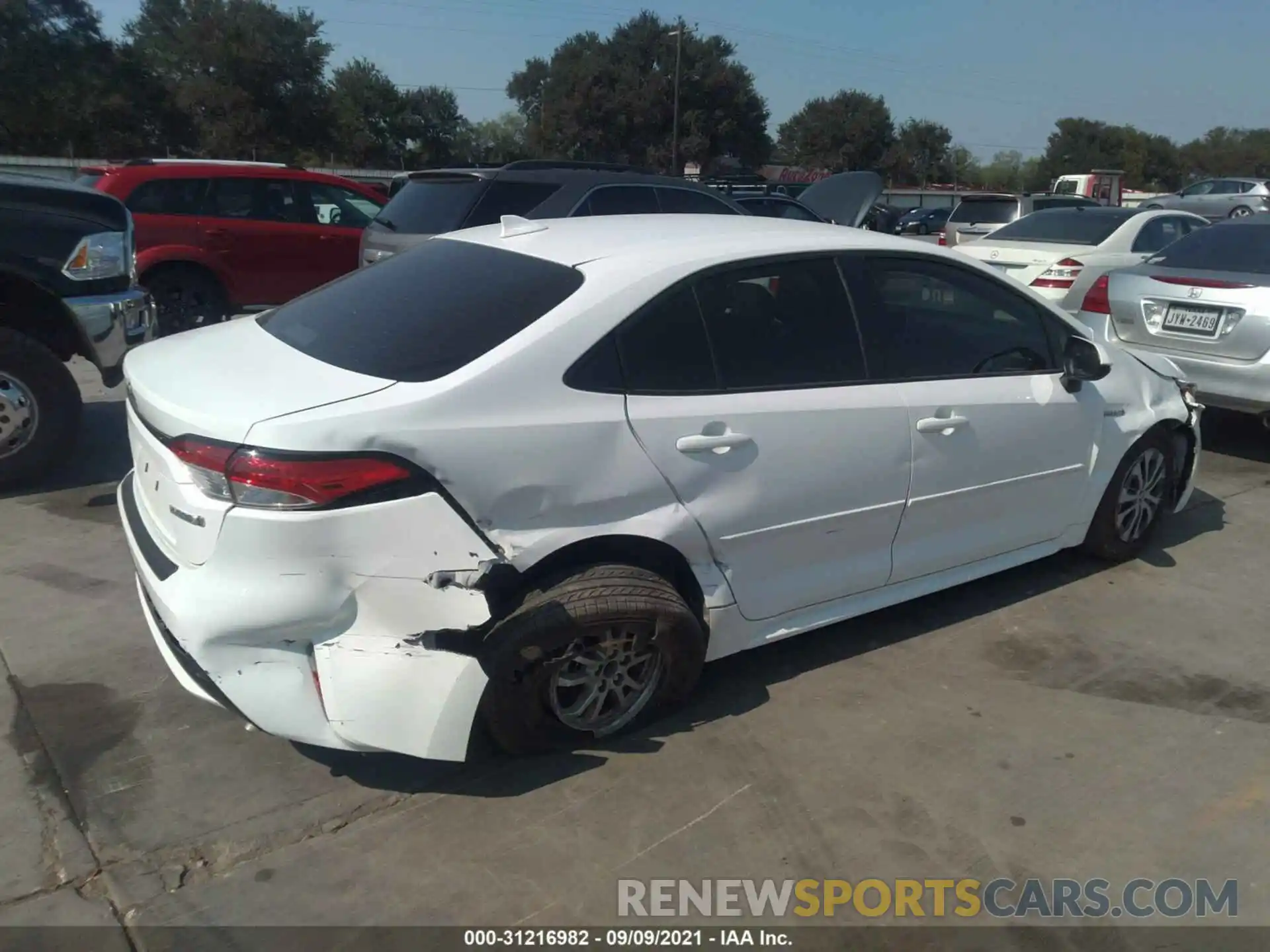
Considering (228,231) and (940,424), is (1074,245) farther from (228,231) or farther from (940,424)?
(228,231)

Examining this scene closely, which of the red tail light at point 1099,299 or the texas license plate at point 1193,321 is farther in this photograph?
the red tail light at point 1099,299

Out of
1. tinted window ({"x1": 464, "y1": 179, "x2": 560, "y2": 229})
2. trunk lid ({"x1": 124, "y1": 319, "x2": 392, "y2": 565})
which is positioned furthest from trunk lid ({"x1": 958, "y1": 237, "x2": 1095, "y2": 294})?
trunk lid ({"x1": 124, "y1": 319, "x2": 392, "y2": 565})

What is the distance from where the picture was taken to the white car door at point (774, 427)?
10.7 feet

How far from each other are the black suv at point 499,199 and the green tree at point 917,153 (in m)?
60.8

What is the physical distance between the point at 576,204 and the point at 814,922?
6.79 m

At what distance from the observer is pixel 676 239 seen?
3641 mm

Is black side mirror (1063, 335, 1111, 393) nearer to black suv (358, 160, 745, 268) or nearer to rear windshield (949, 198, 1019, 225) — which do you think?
black suv (358, 160, 745, 268)

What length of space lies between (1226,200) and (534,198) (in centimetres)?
2740

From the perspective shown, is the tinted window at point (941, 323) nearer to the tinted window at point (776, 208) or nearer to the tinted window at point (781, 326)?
the tinted window at point (781, 326)

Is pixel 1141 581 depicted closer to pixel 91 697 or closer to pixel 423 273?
pixel 423 273

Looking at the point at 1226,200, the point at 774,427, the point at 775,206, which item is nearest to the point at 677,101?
the point at 1226,200

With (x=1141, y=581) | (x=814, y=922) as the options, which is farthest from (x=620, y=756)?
(x=1141, y=581)

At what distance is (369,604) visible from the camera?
9.17 ft

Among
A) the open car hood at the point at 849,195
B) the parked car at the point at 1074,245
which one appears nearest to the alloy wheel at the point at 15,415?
the open car hood at the point at 849,195
